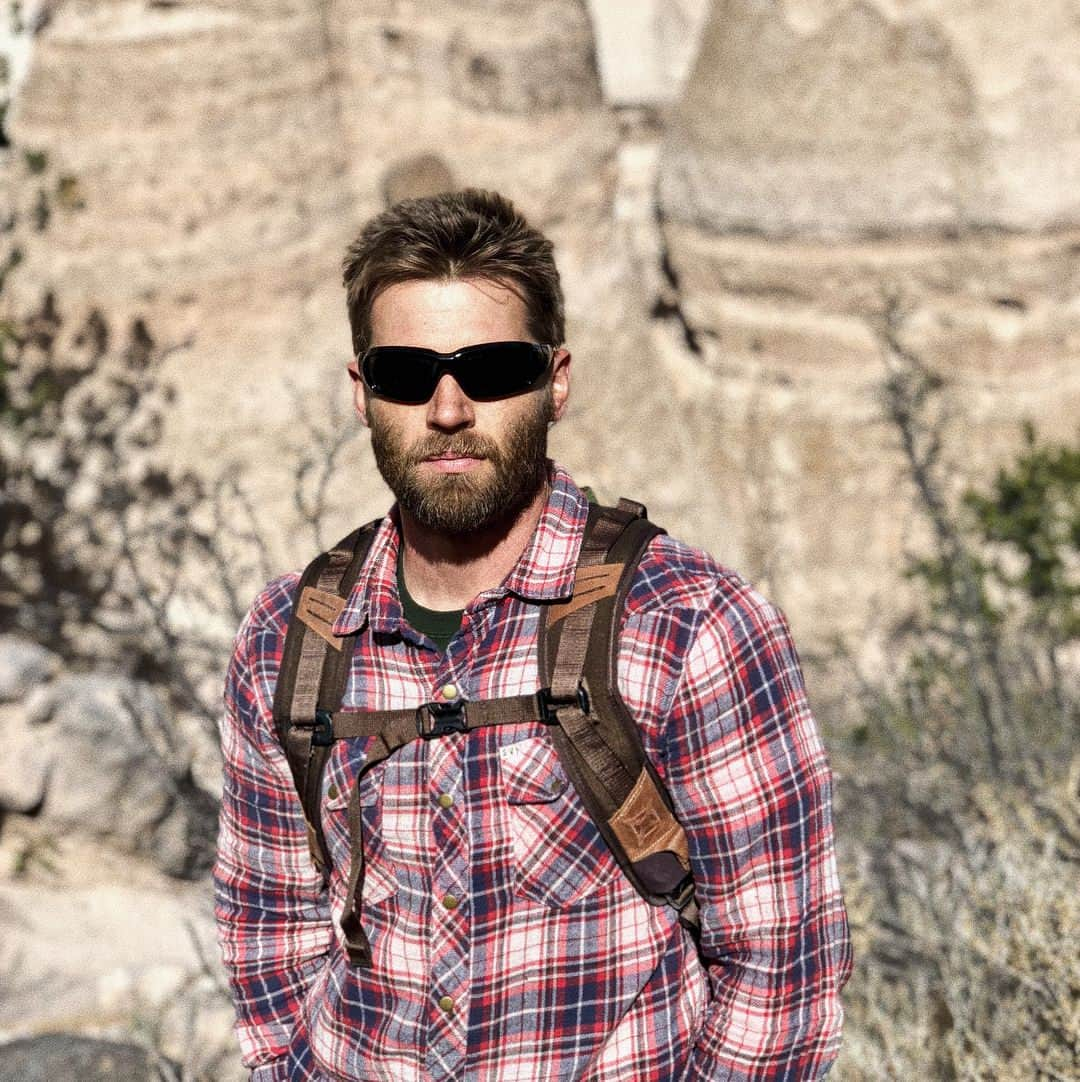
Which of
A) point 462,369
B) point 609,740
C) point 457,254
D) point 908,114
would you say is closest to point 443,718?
point 609,740

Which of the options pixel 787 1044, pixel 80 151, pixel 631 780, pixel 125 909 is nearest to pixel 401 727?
pixel 631 780

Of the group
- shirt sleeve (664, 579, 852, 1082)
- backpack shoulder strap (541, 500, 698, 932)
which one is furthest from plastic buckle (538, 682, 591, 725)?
shirt sleeve (664, 579, 852, 1082)

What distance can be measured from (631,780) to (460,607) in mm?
333

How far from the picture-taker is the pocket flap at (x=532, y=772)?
63.7 inches

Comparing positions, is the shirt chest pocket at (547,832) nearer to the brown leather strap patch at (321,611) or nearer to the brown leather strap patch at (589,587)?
the brown leather strap patch at (589,587)

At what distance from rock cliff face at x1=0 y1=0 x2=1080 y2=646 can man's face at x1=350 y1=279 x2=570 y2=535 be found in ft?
19.7

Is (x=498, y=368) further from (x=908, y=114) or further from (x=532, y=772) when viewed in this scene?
(x=908, y=114)

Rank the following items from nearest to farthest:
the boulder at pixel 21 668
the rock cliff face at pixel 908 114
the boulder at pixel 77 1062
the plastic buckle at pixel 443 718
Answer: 1. the plastic buckle at pixel 443 718
2. the boulder at pixel 77 1062
3. the boulder at pixel 21 668
4. the rock cliff face at pixel 908 114

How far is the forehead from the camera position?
1.65 metres

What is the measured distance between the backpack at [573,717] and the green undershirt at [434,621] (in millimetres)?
84

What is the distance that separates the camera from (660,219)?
36.4 feet

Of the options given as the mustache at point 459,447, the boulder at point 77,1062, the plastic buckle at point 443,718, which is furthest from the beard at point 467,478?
the boulder at point 77,1062

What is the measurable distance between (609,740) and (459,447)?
0.40 metres

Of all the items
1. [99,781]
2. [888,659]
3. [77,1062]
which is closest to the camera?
[77,1062]
